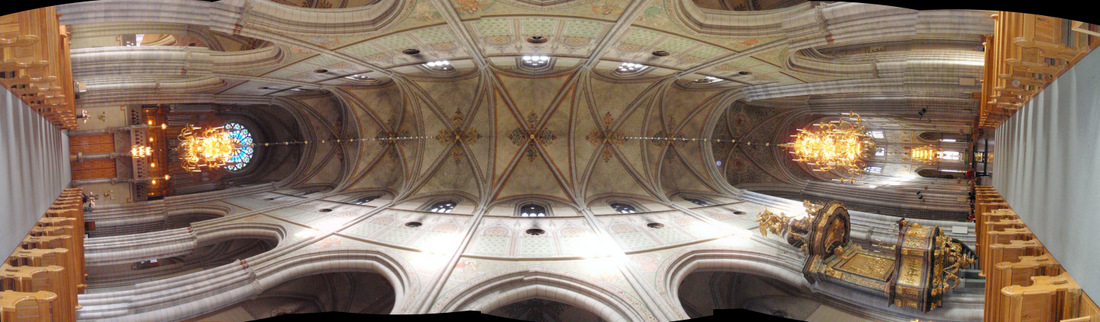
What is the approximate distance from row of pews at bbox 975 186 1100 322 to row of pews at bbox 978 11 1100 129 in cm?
153

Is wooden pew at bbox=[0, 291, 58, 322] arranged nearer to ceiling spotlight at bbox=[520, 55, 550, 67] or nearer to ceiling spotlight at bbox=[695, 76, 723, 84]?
ceiling spotlight at bbox=[520, 55, 550, 67]

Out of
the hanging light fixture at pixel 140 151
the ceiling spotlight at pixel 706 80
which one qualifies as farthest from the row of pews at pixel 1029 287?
the hanging light fixture at pixel 140 151

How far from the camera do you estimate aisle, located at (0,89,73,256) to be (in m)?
5.03

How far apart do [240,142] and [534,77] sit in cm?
1186

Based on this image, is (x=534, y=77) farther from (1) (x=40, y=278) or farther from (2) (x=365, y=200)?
(1) (x=40, y=278)

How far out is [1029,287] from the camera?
13.5 feet

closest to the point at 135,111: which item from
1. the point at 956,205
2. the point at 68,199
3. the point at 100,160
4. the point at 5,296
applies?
the point at 100,160

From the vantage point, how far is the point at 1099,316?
353cm

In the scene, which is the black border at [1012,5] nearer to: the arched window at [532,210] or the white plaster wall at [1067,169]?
the white plaster wall at [1067,169]

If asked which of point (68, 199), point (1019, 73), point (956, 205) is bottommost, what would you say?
point (956, 205)

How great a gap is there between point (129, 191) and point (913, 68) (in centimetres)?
2066

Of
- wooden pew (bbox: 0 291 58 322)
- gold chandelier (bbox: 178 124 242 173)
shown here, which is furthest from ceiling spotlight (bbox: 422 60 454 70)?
wooden pew (bbox: 0 291 58 322)

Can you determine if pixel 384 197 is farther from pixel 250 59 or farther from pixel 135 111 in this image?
pixel 135 111

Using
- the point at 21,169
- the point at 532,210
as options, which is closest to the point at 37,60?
the point at 21,169
